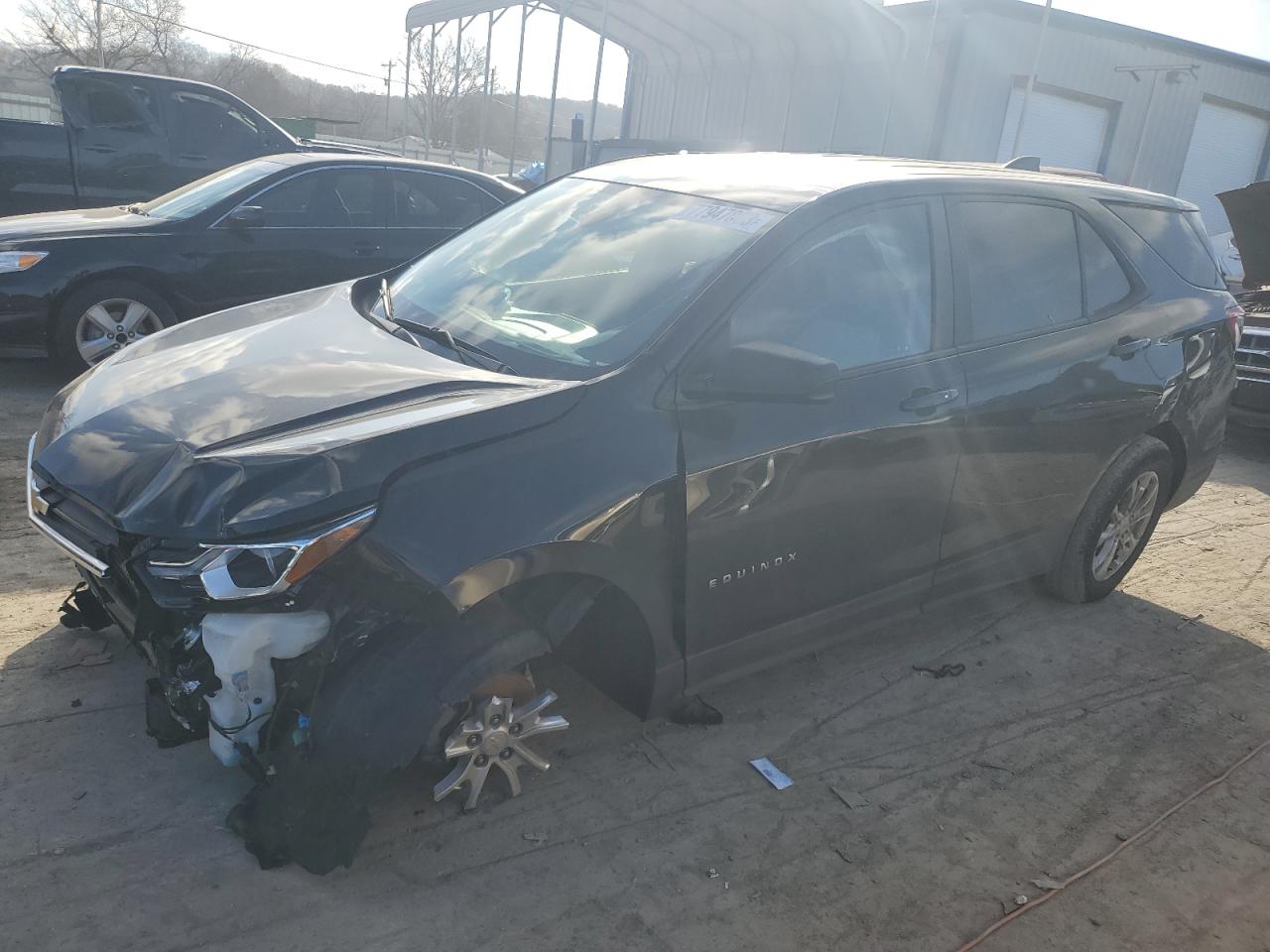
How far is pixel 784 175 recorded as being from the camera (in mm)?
3564

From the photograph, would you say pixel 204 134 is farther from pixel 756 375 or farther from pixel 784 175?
pixel 756 375

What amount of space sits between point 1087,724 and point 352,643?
2735mm

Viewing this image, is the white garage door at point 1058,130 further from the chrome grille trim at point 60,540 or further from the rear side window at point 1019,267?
the chrome grille trim at point 60,540

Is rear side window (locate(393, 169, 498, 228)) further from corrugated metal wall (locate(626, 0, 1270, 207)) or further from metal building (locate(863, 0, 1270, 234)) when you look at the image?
metal building (locate(863, 0, 1270, 234))

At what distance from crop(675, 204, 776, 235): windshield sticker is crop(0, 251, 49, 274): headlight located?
4754 millimetres

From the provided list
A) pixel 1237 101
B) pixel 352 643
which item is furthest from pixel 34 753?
pixel 1237 101

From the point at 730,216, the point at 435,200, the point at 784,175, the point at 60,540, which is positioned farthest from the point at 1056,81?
the point at 60,540

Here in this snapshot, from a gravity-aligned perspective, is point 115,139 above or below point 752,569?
above

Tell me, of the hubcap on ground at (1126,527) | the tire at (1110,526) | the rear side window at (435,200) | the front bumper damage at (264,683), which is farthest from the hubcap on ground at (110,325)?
the hubcap on ground at (1126,527)

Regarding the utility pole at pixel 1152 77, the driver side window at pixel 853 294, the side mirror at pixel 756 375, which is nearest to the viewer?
the side mirror at pixel 756 375

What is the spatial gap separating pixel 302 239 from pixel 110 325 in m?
1.40

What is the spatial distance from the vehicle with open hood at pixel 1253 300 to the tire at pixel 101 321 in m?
8.06

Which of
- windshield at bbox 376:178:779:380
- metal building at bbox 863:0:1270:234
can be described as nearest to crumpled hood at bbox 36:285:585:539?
windshield at bbox 376:178:779:380

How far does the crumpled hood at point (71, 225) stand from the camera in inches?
247
